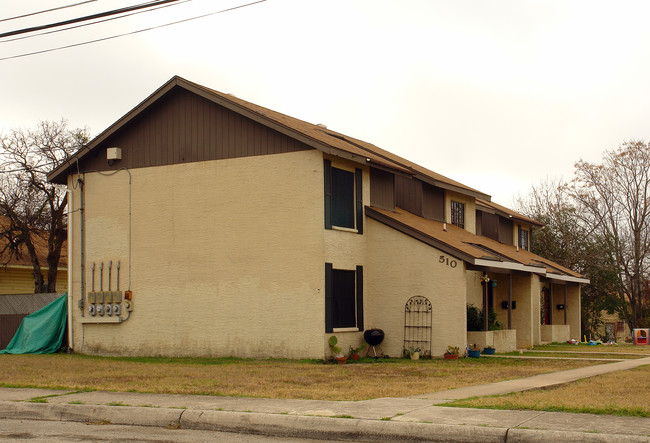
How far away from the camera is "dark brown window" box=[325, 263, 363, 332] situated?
20.7 m

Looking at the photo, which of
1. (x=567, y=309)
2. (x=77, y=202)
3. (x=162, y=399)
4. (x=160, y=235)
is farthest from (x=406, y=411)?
(x=567, y=309)

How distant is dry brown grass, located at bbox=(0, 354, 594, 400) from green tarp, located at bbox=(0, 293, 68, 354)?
9.52 feet

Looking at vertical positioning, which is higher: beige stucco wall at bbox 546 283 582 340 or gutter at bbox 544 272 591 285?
gutter at bbox 544 272 591 285

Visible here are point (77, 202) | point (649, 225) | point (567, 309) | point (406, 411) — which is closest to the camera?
point (406, 411)

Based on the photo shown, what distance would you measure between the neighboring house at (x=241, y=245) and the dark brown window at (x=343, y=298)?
0.05 metres

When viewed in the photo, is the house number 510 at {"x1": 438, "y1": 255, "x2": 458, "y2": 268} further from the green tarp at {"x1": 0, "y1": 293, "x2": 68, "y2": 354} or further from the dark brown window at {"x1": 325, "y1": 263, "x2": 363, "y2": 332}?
the green tarp at {"x1": 0, "y1": 293, "x2": 68, "y2": 354}

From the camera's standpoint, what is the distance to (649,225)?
48.2 m

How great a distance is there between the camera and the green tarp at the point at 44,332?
2472 centimetres

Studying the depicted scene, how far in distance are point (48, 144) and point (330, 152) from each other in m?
20.3

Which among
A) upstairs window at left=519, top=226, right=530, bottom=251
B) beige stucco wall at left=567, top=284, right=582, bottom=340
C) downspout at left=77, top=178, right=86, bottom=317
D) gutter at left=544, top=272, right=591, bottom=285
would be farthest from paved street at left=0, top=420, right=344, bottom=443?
upstairs window at left=519, top=226, right=530, bottom=251

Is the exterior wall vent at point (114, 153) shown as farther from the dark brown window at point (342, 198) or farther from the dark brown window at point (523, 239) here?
the dark brown window at point (523, 239)

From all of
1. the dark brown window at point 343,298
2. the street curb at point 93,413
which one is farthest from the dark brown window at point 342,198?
the street curb at point 93,413

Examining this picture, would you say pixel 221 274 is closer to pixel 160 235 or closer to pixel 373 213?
pixel 160 235

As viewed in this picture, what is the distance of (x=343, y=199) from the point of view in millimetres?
21875
